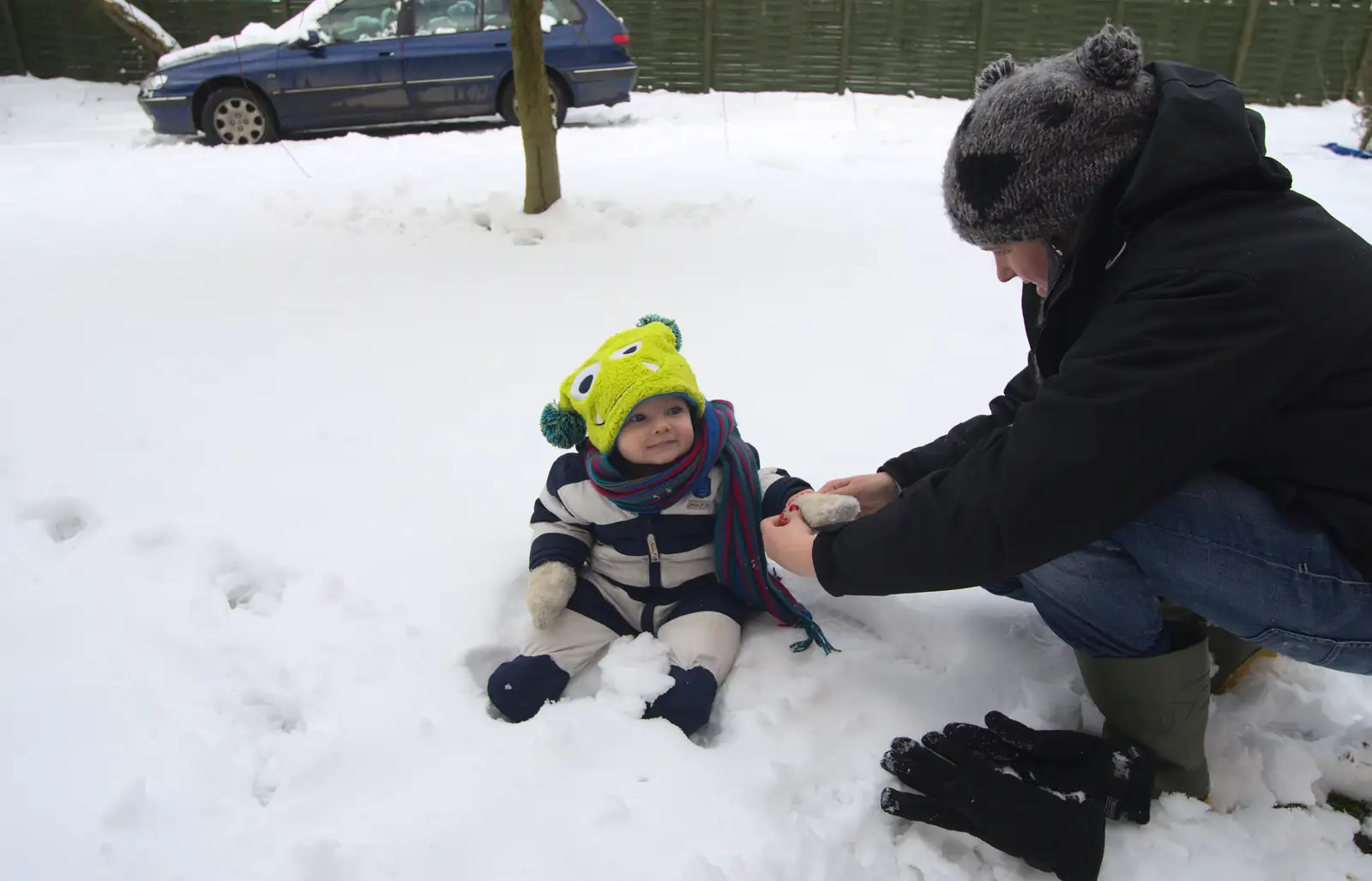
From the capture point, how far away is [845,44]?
10.3 m

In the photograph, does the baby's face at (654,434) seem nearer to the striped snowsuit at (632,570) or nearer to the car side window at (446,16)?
the striped snowsuit at (632,570)

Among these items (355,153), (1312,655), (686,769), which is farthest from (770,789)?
(355,153)

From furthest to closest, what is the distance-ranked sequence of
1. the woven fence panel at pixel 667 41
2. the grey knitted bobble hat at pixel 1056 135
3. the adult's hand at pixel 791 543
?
1. the woven fence panel at pixel 667 41
2. the adult's hand at pixel 791 543
3. the grey knitted bobble hat at pixel 1056 135

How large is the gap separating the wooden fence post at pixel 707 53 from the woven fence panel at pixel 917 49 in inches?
64.5

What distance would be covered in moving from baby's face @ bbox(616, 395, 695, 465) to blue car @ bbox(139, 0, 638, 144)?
20.0ft

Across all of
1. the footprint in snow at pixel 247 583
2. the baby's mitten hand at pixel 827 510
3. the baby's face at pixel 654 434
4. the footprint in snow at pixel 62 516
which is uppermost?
Answer: the baby's face at pixel 654 434

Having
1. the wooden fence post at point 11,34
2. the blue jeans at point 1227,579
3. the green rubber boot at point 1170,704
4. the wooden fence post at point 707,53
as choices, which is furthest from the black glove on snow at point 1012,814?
the wooden fence post at point 11,34

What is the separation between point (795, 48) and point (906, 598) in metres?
9.75

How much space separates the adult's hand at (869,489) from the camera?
1.87 m

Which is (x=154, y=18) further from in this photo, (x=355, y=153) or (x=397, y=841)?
(x=397, y=841)

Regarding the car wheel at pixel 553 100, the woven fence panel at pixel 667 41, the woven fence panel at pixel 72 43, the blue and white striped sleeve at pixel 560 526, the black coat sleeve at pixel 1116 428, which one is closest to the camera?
the black coat sleeve at pixel 1116 428

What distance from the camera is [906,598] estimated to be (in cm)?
199

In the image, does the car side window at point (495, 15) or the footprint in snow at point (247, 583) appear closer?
the footprint in snow at point (247, 583)

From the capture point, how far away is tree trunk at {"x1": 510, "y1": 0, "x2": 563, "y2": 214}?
4277mm
